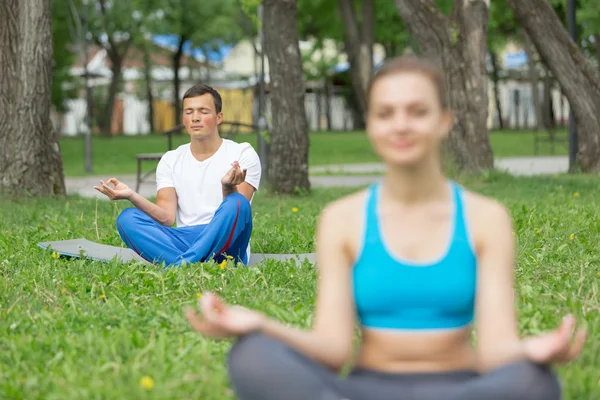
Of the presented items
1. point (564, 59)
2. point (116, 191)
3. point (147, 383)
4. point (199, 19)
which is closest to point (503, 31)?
point (199, 19)

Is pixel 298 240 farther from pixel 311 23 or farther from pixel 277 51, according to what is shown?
pixel 311 23

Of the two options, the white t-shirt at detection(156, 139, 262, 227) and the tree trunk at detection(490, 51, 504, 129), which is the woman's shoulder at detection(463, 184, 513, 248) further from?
the tree trunk at detection(490, 51, 504, 129)

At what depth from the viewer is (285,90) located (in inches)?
520

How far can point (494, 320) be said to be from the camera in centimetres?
295

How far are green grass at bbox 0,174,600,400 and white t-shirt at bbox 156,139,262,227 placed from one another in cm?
62

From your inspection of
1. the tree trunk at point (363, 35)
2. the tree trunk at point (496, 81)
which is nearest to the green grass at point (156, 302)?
the tree trunk at point (363, 35)

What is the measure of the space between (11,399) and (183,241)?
3232 millimetres

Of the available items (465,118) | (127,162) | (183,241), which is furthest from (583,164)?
(127,162)

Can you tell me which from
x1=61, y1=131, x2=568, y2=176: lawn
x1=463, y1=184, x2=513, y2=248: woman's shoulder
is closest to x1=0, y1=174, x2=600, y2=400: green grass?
x1=463, y1=184, x2=513, y2=248: woman's shoulder

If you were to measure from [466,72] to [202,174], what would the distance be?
9.05 metres

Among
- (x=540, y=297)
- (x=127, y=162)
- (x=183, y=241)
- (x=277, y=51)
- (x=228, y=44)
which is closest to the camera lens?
(x=540, y=297)

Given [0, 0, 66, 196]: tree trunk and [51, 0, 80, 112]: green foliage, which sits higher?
[51, 0, 80, 112]: green foliage

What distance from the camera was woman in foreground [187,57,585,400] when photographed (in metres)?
2.93

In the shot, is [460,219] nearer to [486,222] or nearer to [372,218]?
[486,222]
